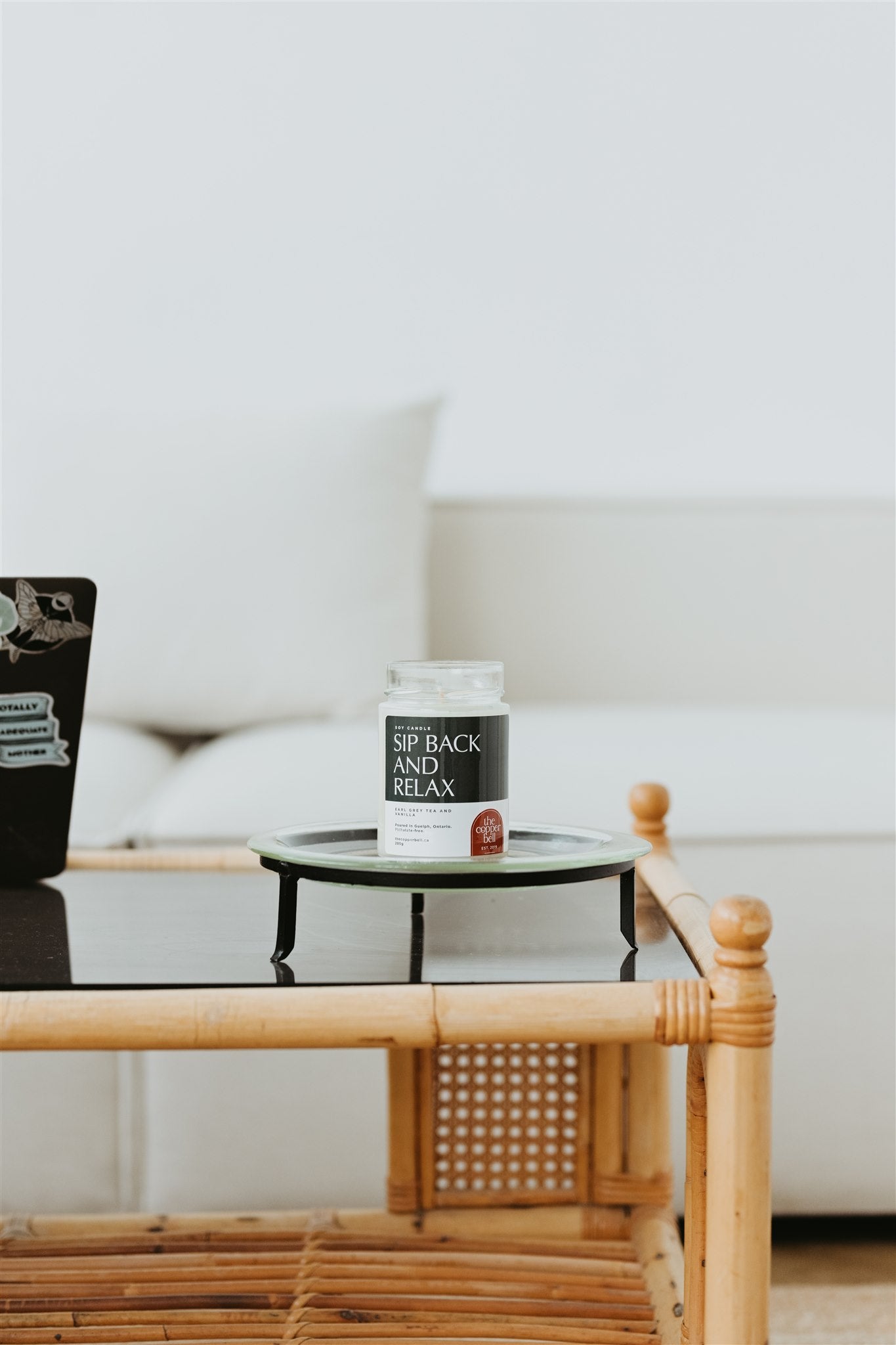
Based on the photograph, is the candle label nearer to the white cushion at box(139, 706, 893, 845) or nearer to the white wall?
the white cushion at box(139, 706, 893, 845)

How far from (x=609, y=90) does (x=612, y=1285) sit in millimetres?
1738

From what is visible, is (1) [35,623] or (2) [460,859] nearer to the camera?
(2) [460,859]

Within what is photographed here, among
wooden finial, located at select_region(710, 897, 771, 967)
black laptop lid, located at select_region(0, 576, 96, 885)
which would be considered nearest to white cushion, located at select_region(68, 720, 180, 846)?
black laptop lid, located at select_region(0, 576, 96, 885)

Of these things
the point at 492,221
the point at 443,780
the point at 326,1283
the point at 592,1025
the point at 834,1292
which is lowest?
the point at 834,1292

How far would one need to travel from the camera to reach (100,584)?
1.50m

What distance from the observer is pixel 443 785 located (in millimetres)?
637

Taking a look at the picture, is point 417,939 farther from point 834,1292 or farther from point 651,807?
point 834,1292

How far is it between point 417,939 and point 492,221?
1.56 m

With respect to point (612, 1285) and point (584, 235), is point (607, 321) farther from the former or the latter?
point (612, 1285)

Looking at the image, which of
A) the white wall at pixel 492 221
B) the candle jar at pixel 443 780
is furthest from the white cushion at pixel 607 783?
the white wall at pixel 492 221

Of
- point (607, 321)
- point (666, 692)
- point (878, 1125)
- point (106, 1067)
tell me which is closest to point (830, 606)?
point (666, 692)

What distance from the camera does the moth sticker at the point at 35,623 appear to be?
833mm

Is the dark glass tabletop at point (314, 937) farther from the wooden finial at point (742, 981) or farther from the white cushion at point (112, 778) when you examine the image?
the white cushion at point (112, 778)

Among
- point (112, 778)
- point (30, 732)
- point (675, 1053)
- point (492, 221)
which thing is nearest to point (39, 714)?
point (30, 732)
